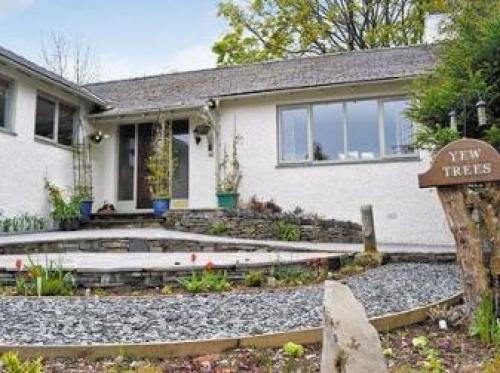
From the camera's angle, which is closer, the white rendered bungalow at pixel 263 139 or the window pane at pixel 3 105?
the window pane at pixel 3 105

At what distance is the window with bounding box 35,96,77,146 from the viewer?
11.8 meters

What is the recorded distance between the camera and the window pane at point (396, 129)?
1103 cm

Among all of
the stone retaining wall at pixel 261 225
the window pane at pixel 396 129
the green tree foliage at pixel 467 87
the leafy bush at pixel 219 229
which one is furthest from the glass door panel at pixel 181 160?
the green tree foliage at pixel 467 87

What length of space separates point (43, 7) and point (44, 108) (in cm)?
769

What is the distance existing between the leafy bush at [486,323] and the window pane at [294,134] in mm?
8118

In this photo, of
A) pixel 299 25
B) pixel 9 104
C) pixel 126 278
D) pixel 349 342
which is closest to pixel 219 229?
pixel 126 278

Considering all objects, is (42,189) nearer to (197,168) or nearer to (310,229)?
(197,168)

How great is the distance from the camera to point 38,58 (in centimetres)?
2562

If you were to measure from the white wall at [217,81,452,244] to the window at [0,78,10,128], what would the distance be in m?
4.83

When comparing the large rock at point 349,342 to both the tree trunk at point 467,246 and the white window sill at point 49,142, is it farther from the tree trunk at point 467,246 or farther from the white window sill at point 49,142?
the white window sill at point 49,142

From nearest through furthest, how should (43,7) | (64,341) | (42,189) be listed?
(64,341) → (42,189) → (43,7)

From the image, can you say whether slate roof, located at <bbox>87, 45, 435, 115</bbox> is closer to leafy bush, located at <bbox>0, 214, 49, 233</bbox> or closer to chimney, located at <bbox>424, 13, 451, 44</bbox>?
chimney, located at <bbox>424, 13, 451, 44</bbox>

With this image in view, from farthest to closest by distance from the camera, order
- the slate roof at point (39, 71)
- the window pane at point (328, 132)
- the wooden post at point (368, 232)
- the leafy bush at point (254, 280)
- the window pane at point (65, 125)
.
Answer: the window pane at point (65, 125)
the window pane at point (328, 132)
the slate roof at point (39, 71)
the wooden post at point (368, 232)
the leafy bush at point (254, 280)

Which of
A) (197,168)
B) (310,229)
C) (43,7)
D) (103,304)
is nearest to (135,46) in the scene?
(43,7)
